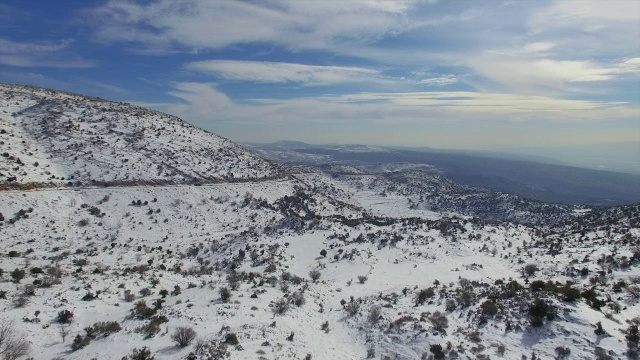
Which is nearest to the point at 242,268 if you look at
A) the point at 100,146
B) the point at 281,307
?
the point at 281,307

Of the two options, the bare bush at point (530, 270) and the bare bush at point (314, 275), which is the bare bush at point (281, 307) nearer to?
the bare bush at point (314, 275)

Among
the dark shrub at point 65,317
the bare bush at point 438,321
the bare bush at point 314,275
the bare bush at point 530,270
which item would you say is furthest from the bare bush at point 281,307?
the bare bush at point 530,270

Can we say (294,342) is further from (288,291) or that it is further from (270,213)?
(270,213)

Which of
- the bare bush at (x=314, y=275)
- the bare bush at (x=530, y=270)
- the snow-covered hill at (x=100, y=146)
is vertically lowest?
the bare bush at (x=314, y=275)

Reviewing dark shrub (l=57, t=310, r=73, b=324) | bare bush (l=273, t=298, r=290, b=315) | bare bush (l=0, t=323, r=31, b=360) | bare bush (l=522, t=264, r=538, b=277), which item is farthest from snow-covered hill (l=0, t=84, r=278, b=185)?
bare bush (l=522, t=264, r=538, b=277)

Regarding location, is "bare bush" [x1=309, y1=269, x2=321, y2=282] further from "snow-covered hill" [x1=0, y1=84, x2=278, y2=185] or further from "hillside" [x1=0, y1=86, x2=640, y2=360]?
"snow-covered hill" [x1=0, y1=84, x2=278, y2=185]

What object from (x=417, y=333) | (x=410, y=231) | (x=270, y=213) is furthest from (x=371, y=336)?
(x=270, y=213)
